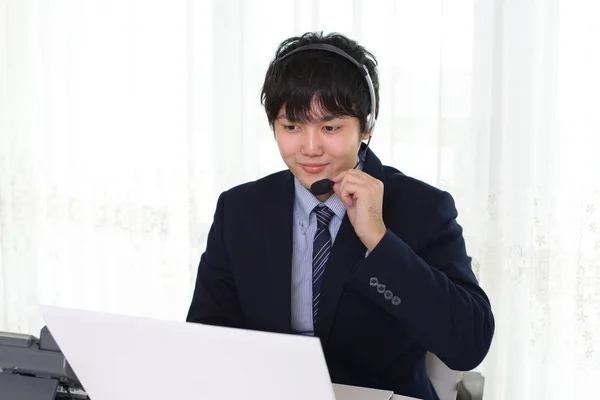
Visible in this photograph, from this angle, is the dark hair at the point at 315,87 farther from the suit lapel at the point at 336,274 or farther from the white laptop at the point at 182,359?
the white laptop at the point at 182,359

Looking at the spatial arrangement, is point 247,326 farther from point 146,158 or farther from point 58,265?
point 58,265

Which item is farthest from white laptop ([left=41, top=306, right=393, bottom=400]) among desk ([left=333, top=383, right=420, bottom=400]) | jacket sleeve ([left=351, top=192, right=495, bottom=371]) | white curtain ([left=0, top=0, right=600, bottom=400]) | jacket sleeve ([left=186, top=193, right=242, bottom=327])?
white curtain ([left=0, top=0, right=600, bottom=400])

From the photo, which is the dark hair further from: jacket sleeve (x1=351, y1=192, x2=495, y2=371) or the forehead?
jacket sleeve (x1=351, y1=192, x2=495, y2=371)

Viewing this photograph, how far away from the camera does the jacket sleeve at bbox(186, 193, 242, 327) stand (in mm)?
1523

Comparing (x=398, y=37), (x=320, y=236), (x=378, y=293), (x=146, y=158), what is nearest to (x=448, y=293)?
(x=378, y=293)

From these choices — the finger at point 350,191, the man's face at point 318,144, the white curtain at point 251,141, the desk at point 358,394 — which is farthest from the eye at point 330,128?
the white curtain at point 251,141

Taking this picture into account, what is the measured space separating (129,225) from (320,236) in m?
1.54

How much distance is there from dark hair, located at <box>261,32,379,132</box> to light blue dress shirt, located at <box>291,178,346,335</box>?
6.8 inches

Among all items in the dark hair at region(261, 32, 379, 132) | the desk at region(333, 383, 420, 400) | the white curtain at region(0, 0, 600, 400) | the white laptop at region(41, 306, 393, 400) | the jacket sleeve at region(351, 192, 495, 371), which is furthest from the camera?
the white curtain at region(0, 0, 600, 400)

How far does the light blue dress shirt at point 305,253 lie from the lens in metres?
1.47

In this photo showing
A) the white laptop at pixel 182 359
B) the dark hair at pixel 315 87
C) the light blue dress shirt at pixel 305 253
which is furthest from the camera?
the light blue dress shirt at pixel 305 253

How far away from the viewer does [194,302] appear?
1.53 metres

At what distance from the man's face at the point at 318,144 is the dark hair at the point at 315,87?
0.01 metres

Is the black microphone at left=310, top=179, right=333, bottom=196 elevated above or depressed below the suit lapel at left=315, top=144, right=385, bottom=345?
above
